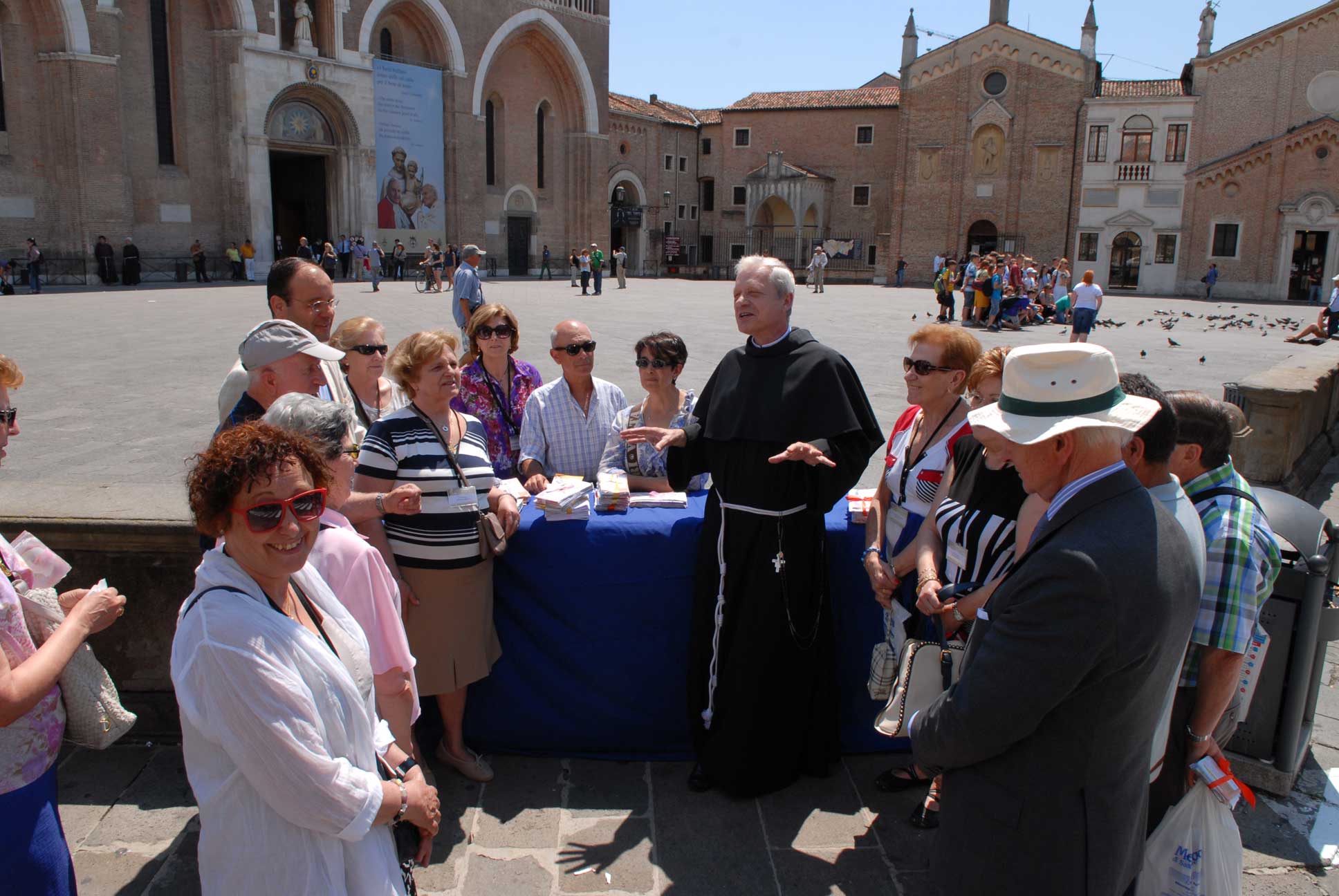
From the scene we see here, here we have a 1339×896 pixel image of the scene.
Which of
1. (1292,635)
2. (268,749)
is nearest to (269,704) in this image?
(268,749)

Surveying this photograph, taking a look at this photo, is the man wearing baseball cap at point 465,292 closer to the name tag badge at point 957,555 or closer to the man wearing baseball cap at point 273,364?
the man wearing baseball cap at point 273,364

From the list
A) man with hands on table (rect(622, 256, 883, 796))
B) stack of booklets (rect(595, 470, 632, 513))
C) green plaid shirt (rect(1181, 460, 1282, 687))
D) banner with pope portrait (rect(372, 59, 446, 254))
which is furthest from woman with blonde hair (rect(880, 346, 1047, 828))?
banner with pope portrait (rect(372, 59, 446, 254))

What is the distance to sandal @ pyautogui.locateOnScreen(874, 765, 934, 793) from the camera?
11.9ft

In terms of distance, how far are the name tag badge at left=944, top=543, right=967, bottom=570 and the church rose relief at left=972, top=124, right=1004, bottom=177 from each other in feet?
155

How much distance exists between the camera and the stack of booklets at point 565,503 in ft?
12.3

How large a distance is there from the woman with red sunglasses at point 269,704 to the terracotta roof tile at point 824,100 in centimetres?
5453

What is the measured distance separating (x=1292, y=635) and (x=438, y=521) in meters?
3.32

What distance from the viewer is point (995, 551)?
2.97 meters

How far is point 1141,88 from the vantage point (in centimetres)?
4356

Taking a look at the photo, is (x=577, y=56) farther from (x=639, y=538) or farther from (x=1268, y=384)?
(x=639, y=538)

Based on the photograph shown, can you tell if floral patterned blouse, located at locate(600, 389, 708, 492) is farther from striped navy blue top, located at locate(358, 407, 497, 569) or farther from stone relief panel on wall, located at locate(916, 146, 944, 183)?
stone relief panel on wall, located at locate(916, 146, 944, 183)

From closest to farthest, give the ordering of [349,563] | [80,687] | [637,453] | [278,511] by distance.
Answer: [278,511] → [80,687] → [349,563] → [637,453]

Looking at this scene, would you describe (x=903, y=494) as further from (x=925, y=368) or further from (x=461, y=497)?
(x=461, y=497)

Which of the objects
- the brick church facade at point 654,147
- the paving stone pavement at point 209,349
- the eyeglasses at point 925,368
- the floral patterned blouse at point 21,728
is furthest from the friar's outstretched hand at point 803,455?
the brick church facade at point 654,147
